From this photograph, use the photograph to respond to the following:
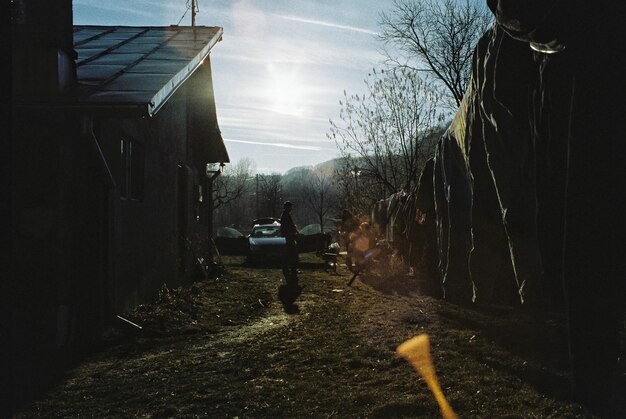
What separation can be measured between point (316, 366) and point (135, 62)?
14.9 feet

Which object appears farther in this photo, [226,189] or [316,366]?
[226,189]

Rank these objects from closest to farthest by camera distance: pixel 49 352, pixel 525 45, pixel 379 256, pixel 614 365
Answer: pixel 614 365 < pixel 525 45 < pixel 49 352 < pixel 379 256

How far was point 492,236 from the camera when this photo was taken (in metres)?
4.10

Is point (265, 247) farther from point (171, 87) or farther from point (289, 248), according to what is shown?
point (171, 87)

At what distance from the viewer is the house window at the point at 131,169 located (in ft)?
25.5

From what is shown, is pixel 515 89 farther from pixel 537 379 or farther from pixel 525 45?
pixel 537 379

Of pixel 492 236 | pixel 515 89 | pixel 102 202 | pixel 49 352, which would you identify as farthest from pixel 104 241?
pixel 515 89

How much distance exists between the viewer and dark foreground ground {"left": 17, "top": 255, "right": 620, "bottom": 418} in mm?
3865

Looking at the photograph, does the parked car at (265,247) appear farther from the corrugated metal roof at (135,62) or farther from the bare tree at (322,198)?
the bare tree at (322,198)

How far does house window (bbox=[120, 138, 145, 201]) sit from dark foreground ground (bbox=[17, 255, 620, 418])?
1750 mm

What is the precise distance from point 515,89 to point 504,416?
1.94 meters

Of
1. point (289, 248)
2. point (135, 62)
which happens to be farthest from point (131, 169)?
point (289, 248)

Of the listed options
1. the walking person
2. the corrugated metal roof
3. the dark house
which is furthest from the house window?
the walking person

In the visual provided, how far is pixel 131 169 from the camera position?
8.45 metres
